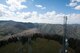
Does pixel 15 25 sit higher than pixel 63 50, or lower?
higher

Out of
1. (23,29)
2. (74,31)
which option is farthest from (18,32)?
(74,31)

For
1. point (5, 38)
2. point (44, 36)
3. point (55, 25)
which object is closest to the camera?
point (5, 38)

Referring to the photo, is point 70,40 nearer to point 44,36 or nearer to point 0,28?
point 44,36

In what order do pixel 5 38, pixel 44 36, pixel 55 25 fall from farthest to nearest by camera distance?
pixel 55 25, pixel 44 36, pixel 5 38

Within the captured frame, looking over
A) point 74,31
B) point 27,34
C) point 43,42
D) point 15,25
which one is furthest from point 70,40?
point 15,25

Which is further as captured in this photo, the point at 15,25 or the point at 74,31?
the point at 74,31

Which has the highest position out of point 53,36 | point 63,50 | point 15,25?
point 15,25

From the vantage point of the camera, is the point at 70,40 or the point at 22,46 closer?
the point at 22,46

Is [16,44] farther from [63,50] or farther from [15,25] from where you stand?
[63,50]

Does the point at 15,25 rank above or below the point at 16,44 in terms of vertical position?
above
